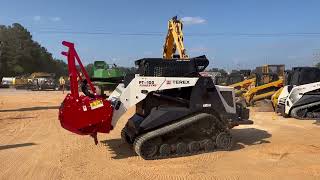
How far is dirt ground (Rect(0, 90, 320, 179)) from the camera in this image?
7.92 meters

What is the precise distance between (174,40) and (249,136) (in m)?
15.6

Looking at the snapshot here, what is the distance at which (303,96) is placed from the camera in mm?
16953

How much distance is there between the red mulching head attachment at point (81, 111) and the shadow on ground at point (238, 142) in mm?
891

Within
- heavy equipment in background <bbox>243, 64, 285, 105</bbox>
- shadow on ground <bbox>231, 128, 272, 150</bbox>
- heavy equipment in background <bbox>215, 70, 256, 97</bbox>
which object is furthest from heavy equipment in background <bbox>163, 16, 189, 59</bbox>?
shadow on ground <bbox>231, 128, 272, 150</bbox>

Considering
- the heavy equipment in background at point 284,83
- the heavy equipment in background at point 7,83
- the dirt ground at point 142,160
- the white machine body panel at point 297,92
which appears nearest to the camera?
the dirt ground at point 142,160

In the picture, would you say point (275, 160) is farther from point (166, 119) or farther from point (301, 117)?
point (301, 117)

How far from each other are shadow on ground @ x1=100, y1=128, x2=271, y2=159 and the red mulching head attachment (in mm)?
891

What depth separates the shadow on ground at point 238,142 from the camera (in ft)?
32.1

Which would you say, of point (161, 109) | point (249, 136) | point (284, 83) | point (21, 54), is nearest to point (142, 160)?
point (161, 109)

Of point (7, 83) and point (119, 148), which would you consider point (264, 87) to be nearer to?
point (119, 148)

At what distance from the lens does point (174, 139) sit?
30.7 feet

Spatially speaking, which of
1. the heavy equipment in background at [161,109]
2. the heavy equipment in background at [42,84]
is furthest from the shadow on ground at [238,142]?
the heavy equipment in background at [42,84]

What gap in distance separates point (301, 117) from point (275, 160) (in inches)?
329

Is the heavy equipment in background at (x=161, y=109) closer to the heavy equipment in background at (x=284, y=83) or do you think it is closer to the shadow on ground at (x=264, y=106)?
the heavy equipment in background at (x=284, y=83)
